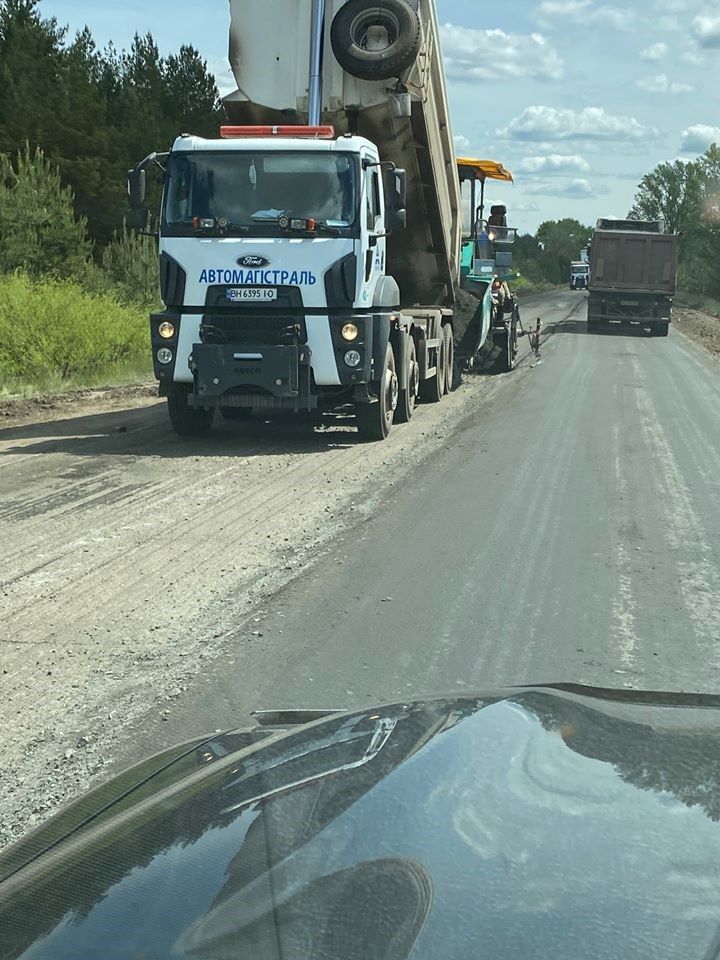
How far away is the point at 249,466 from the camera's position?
10.6m

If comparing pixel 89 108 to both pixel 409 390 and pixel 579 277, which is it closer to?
pixel 409 390

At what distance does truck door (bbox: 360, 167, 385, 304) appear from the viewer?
11547 mm

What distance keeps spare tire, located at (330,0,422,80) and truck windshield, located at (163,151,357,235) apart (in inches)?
53.7

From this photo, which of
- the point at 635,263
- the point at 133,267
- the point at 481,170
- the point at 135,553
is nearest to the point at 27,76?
the point at 133,267

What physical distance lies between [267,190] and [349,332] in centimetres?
162

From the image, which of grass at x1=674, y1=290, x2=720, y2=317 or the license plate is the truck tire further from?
grass at x1=674, y1=290, x2=720, y2=317

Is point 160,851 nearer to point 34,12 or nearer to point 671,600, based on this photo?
point 671,600

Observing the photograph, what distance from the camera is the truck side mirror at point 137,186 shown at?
1165 cm

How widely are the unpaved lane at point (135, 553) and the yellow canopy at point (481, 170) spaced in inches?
191

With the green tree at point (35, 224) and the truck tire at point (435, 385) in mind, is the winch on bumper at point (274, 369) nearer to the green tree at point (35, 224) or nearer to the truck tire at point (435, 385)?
the truck tire at point (435, 385)

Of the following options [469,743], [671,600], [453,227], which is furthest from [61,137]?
[469,743]

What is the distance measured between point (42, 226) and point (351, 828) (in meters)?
25.4

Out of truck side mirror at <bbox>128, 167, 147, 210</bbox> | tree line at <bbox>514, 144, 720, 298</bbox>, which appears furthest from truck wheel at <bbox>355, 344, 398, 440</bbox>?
tree line at <bbox>514, 144, 720, 298</bbox>

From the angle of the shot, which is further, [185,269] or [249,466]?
[185,269]
